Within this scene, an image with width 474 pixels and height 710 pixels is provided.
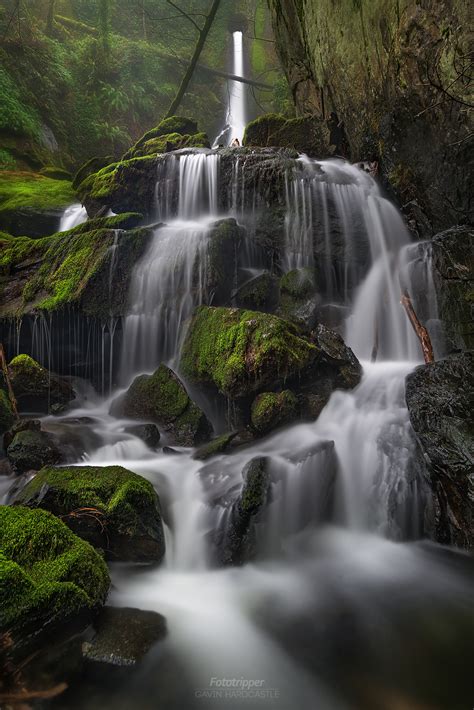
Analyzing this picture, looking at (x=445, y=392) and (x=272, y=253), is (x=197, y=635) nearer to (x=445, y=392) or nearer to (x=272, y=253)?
(x=445, y=392)

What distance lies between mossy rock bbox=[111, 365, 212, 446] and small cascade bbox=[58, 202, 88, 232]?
20.4 feet

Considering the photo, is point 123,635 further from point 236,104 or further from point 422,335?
point 236,104

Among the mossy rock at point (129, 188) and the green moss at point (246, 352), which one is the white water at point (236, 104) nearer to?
the mossy rock at point (129, 188)

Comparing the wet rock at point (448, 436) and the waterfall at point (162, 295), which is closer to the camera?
the wet rock at point (448, 436)

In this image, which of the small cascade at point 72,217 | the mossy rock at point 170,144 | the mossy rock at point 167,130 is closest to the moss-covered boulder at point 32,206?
the small cascade at point 72,217

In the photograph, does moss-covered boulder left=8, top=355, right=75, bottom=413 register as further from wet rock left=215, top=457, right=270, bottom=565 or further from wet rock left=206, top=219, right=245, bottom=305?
wet rock left=215, top=457, right=270, bottom=565

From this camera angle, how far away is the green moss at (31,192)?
11383mm

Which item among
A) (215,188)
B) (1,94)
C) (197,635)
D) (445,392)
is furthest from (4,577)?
(1,94)

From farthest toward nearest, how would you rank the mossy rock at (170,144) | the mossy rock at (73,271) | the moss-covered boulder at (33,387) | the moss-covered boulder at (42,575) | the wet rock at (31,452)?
1. the mossy rock at (170,144)
2. the mossy rock at (73,271)
3. the moss-covered boulder at (33,387)
4. the wet rock at (31,452)
5. the moss-covered boulder at (42,575)

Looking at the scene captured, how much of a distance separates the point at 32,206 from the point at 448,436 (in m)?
11.3

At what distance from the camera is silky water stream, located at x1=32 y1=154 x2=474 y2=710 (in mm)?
2510

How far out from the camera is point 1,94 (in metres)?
14.8

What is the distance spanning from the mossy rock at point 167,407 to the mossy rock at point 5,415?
1509mm

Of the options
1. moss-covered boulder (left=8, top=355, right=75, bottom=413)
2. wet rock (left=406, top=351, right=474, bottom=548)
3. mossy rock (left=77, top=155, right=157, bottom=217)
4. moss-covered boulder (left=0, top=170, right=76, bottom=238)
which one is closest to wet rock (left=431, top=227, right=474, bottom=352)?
wet rock (left=406, top=351, right=474, bottom=548)
